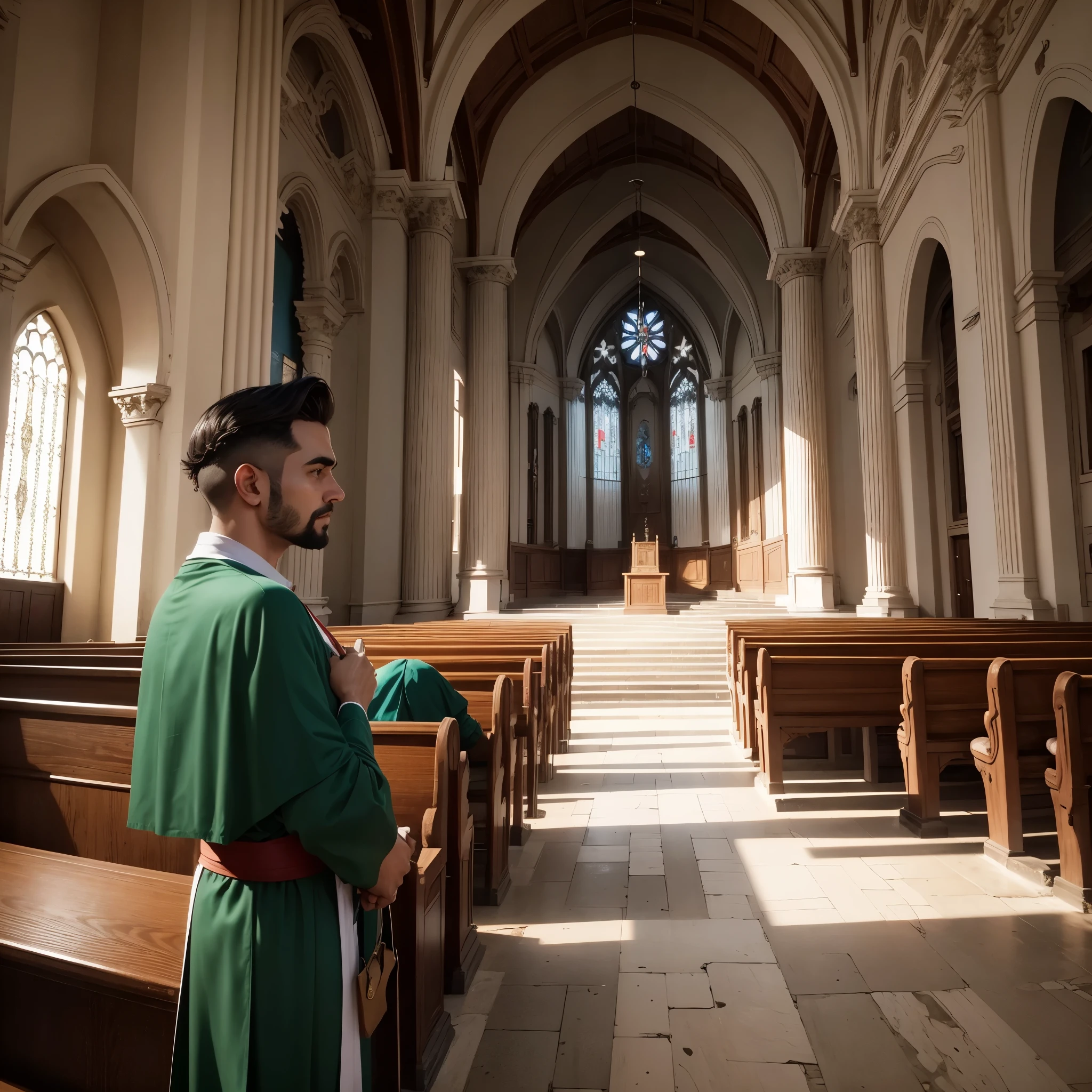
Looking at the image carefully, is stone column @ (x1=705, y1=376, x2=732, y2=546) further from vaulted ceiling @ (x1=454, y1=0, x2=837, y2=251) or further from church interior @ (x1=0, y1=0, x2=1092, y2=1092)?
vaulted ceiling @ (x1=454, y1=0, x2=837, y2=251)

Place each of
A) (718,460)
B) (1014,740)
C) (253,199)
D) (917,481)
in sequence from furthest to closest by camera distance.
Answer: (718,460)
(917,481)
(253,199)
(1014,740)

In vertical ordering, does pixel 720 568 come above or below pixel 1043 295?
below

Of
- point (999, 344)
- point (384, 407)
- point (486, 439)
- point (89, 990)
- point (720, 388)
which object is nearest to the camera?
point (89, 990)

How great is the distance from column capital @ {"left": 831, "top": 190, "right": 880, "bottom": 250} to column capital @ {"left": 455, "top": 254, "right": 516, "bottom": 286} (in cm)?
590

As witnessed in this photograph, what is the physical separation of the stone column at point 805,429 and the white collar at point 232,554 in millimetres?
12059

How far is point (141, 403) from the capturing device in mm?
5512

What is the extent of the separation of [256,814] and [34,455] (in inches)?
264

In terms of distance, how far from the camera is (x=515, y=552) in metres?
17.4

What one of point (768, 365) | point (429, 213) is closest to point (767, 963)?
point (429, 213)

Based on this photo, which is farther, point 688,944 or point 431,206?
point 431,206

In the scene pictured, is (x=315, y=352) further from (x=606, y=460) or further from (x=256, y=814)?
(x=606, y=460)

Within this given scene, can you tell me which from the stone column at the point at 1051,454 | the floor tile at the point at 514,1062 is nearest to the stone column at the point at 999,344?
the stone column at the point at 1051,454

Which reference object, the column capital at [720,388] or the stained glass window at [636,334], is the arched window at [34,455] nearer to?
the column capital at [720,388]

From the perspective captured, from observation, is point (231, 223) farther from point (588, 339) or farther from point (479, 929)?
point (588, 339)
